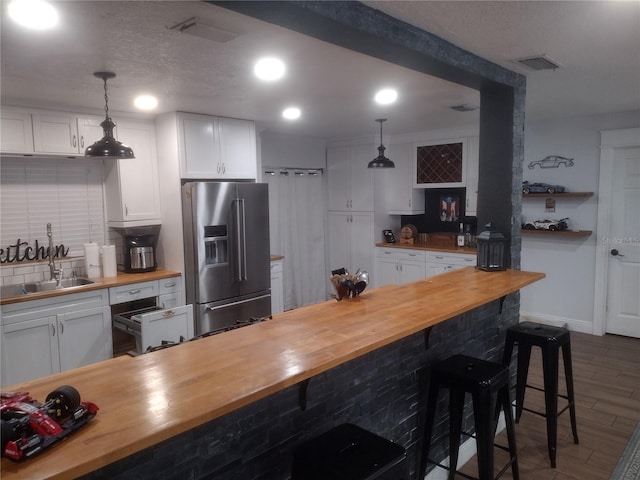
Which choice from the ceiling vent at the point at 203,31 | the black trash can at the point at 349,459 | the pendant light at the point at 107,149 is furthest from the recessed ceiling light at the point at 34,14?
the black trash can at the point at 349,459

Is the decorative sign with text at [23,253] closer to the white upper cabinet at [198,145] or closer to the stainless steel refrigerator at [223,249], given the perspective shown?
the stainless steel refrigerator at [223,249]

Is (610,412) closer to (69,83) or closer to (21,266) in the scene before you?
(69,83)

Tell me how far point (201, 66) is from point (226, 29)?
0.67m

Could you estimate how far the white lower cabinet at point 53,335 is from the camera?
337cm

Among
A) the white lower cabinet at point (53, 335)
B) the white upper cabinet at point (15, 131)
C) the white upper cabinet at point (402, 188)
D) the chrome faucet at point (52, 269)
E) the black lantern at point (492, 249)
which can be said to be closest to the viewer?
the black lantern at point (492, 249)

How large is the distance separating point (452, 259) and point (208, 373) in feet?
14.6

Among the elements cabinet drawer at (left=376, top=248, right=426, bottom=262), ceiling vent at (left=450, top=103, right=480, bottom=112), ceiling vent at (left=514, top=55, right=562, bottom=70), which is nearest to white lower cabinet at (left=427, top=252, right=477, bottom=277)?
cabinet drawer at (left=376, top=248, right=426, bottom=262)

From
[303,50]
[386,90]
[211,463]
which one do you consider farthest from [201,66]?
[211,463]

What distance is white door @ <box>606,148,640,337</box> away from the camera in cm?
474

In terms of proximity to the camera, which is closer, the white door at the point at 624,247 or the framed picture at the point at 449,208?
the white door at the point at 624,247

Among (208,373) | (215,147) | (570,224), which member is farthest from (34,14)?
(570,224)

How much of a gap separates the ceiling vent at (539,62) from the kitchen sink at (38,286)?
3704 millimetres

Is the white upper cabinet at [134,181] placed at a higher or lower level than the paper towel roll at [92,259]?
higher

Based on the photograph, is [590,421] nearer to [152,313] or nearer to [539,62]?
[539,62]
